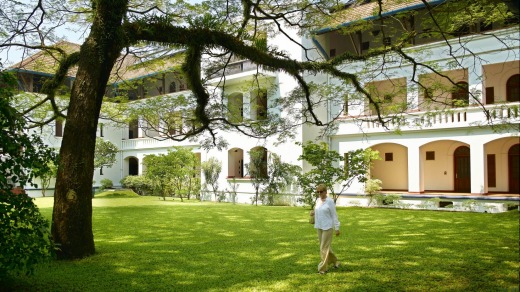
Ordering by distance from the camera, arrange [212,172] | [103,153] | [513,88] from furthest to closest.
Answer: [103,153], [212,172], [513,88]

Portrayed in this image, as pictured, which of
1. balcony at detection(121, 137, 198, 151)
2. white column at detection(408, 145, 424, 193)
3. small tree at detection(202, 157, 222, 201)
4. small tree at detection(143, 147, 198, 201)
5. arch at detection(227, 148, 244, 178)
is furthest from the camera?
balcony at detection(121, 137, 198, 151)

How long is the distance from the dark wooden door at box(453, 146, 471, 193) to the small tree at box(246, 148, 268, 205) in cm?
914

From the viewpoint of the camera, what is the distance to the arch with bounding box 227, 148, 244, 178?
24078 mm

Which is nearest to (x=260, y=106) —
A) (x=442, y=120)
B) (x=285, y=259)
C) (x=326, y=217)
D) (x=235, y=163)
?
(x=285, y=259)

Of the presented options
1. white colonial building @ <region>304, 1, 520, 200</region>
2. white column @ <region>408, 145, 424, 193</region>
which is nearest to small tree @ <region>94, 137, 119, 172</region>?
white colonial building @ <region>304, 1, 520, 200</region>

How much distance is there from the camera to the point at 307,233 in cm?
1055

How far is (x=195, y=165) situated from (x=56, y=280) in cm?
1827

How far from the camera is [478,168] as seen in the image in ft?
55.4

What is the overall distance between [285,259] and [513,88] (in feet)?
50.2

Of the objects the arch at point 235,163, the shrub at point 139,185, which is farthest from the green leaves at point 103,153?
the arch at point 235,163

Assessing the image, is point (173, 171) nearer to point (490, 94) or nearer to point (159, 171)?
point (159, 171)

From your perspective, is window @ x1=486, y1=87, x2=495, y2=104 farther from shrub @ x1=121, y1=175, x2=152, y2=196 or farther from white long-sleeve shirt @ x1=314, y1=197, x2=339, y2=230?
shrub @ x1=121, y1=175, x2=152, y2=196

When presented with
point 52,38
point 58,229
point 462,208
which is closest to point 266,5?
point 52,38

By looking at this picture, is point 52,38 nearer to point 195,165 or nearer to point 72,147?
point 72,147
